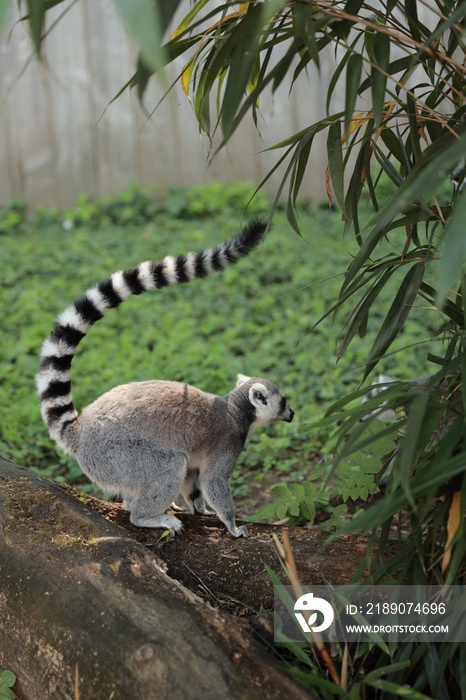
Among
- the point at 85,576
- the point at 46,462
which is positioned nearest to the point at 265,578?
the point at 85,576

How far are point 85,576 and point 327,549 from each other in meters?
0.83

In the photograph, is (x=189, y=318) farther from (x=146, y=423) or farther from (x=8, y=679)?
(x=8, y=679)

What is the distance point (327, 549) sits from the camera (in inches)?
96.7

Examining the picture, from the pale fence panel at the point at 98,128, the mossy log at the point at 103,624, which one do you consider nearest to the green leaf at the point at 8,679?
the mossy log at the point at 103,624

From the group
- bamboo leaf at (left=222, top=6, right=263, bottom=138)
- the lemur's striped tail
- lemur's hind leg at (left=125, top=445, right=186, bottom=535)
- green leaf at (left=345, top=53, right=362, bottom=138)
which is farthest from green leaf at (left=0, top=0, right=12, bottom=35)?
lemur's hind leg at (left=125, top=445, right=186, bottom=535)

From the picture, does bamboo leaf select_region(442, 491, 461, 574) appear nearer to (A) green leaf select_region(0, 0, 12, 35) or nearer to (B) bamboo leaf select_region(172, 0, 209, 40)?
(A) green leaf select_region(0, 0, 12, 35)

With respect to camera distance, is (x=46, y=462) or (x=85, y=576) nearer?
(x=85, y=576)

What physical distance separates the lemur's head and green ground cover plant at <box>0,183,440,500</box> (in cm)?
39

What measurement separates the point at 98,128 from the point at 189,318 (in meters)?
3.09

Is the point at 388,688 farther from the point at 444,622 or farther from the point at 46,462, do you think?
the point at 46,462

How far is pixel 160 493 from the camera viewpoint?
110 inches

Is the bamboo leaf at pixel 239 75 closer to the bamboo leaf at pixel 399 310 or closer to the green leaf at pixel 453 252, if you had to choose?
the green leaf at pixel 453 252

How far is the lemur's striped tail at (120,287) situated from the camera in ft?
8.87

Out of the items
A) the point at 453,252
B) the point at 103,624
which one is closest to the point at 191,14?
the point at 453,252
